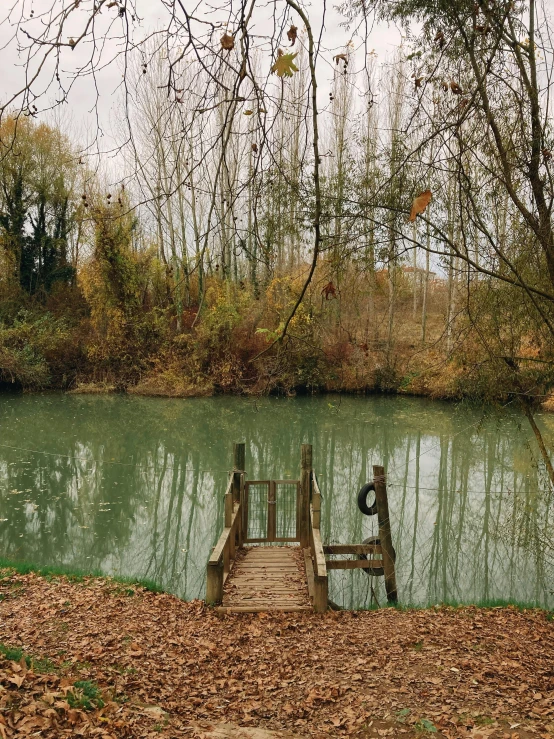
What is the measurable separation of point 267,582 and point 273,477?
269 inches

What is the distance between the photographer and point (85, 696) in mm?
3465

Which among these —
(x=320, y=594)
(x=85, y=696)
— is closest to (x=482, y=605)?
(x=320, y=594)

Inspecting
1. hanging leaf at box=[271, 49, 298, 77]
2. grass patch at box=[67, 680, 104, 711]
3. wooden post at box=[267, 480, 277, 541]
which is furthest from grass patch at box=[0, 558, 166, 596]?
hanging leaf at box=[271, 49, 298, 77]

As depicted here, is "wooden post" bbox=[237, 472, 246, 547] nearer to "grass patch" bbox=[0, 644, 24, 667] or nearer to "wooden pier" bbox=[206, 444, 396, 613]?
"wooden pier" bbox=[206, 444, 396, 613]

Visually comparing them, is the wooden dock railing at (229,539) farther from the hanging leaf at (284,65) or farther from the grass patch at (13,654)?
the hanging leaf at (284,65)

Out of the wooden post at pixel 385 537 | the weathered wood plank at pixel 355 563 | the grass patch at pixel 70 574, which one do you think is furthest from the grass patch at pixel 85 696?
the wooden post at pixel 385 537

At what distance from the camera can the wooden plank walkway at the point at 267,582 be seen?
6379 mm

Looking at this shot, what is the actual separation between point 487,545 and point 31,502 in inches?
327

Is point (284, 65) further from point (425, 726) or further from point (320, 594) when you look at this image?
point (320, 594)

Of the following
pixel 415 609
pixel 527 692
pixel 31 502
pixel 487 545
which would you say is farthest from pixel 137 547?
pixel 527 692

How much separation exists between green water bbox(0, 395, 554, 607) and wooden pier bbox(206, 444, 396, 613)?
0.61 m

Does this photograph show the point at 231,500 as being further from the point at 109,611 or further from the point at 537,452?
the point at 537,452

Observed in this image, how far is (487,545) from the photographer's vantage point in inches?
392

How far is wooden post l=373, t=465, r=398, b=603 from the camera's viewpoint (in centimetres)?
790
